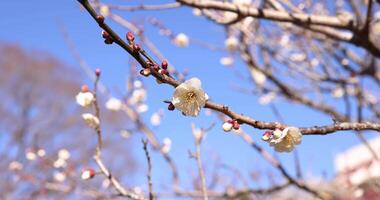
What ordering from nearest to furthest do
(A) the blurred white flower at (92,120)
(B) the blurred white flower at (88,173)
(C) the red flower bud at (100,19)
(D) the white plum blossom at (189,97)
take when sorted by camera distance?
(C) the red flower bud at (100,19) → (D) the white plum blossom at (189,97) → (B) the blurred white flower at (88,173) → (A) the blurred white flower at (92,120)

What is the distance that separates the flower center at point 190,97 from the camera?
1116 mm

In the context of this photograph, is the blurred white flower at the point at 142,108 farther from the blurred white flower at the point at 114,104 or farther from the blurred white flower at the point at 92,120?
the blurred white flower at the point at 92,120

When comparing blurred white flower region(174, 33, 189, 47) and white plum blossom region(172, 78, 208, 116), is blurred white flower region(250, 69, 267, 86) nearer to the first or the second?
blurred white flower region(174, 33, 189, 47)

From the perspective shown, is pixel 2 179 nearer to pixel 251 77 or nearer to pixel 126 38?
pixel 251 77

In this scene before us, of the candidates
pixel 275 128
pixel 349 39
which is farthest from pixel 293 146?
pixel 349 39

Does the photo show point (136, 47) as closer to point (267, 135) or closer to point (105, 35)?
point (105, 35)

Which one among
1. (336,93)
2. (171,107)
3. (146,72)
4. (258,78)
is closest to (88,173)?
(171,107)

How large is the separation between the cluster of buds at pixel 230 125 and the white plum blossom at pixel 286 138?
0.09 metres

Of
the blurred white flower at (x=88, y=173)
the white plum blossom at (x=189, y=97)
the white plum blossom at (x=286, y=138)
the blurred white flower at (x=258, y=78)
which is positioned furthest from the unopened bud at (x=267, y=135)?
the blurred white flower at (x=258, y=78)

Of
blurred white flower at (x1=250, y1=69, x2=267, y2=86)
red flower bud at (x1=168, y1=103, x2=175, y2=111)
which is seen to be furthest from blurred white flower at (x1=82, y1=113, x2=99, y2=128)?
blurred white flower at (x1=250, y1=69, x2=267, y2=86)

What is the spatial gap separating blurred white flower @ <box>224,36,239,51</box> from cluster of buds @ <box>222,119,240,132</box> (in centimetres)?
233

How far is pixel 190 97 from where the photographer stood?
1125mm

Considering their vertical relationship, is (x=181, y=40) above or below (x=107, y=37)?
above

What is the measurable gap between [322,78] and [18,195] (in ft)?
23.8
